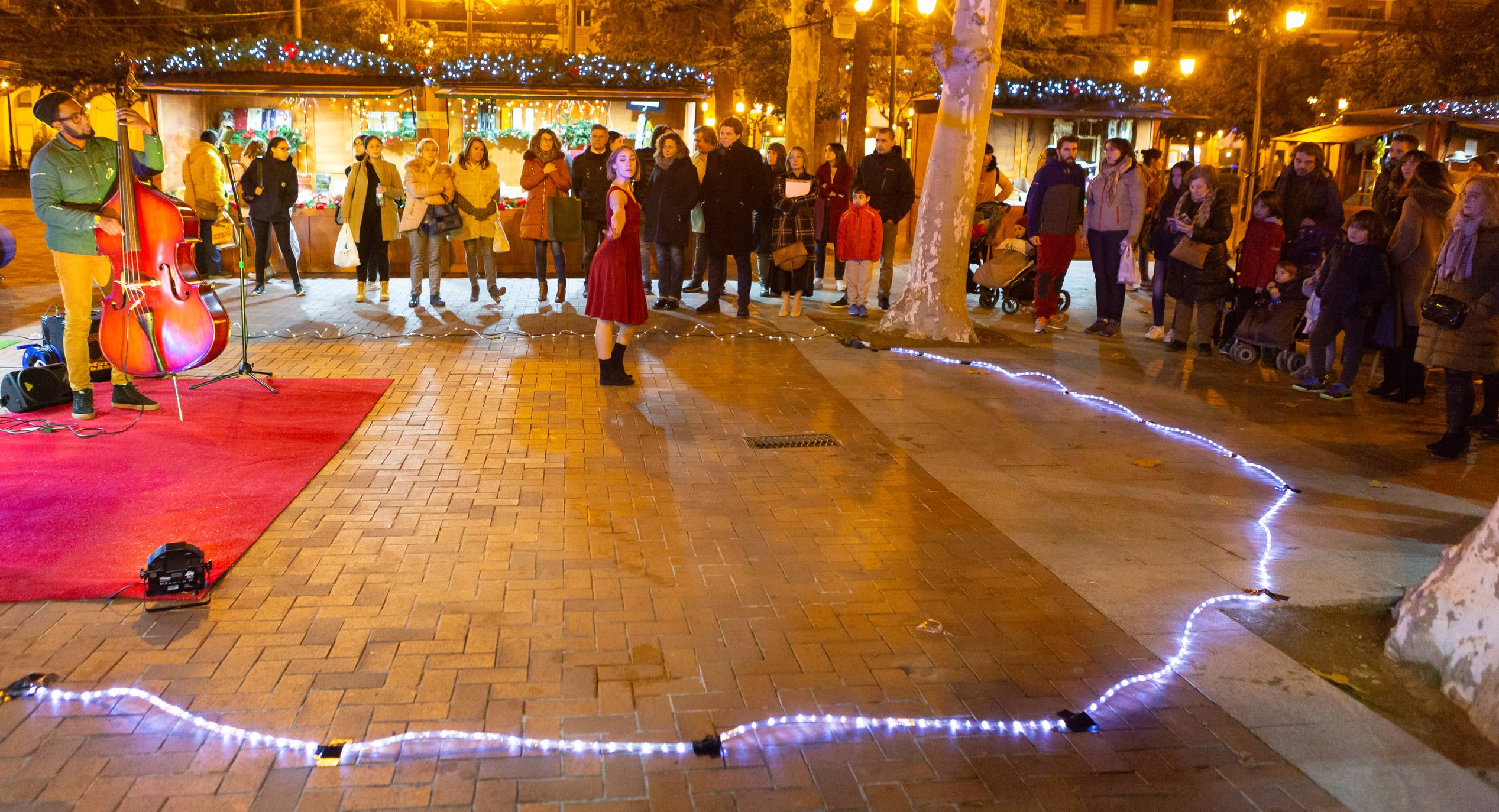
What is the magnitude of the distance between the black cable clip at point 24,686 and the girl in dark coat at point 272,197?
9.28 metres

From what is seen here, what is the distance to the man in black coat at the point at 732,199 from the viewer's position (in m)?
11.2

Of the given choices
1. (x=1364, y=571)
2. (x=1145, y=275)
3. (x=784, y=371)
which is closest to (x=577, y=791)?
(x=1364, y=571)

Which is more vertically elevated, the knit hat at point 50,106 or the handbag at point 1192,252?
the knit hat at point 50,106

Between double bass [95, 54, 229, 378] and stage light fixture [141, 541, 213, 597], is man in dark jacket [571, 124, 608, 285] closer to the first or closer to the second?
double bass [95, 54, 229, 378]

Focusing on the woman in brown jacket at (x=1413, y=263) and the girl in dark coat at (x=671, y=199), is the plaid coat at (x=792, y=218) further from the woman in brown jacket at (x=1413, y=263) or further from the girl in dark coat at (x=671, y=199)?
the woman in brown jacket at (x=1413, y=263)

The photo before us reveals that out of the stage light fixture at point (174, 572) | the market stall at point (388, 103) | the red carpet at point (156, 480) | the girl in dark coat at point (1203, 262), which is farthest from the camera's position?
the market stall at point (388, 103)

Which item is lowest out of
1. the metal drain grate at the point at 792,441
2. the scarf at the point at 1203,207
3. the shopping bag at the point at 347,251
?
the metal drain grate at the point at 792,441

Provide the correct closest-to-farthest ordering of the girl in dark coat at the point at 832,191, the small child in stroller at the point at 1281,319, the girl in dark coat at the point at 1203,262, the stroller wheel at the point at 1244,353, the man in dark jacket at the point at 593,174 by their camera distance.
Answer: the small child in stroller at the point at 1281,319, the stroller wheel at the point at 1244,353, the girl in dark coat at the point at 1203,262, the man in dark jacket at the point at 593,174, the girl in dark coat at the point at 832,191

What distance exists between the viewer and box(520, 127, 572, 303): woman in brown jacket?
1162cm

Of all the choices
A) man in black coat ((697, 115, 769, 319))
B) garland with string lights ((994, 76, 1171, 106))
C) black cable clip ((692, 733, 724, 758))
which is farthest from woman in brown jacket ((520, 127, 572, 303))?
garland with string lights ((994, 76, 1171, 106))

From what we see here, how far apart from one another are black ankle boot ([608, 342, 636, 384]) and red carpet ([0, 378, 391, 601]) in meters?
1.79

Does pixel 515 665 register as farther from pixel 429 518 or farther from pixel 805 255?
pixel 805 255

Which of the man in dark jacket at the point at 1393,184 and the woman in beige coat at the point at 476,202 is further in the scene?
the woman in beige coat at the point at 476,202

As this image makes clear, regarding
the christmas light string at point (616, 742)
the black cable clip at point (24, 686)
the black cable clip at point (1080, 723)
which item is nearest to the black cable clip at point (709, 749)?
the christmas light string at point (616, 742)
